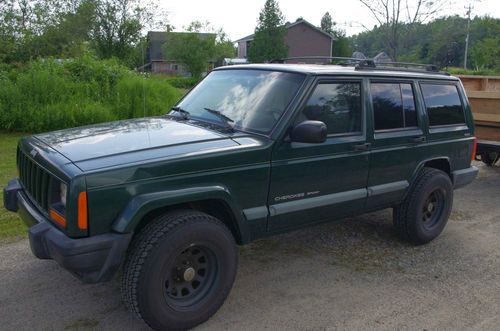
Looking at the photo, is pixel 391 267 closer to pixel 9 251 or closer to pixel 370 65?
pixel 370 65

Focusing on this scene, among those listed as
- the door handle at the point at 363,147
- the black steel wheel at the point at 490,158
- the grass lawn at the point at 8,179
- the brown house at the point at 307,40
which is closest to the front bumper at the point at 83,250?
the grass lawn at the point at 8,179

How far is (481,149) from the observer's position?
25.3 ft

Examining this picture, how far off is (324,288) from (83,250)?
6.90 feet

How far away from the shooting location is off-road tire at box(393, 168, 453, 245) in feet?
16.2

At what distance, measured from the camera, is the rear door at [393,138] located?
4484 millimetres

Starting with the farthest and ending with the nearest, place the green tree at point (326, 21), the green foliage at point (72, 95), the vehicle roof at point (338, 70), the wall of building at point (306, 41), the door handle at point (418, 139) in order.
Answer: the green tree at point (326, 21) → the wall of building at point (306, 41) → the green foliage at point (72, 95) → the door handle at point (418, 139) → the vehicle roof at point (338, 70)

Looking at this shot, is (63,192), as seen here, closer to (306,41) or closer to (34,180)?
(34,180)

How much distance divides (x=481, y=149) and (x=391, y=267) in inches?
162

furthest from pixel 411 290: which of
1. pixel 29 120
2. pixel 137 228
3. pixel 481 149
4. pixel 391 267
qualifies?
pixel 29 120

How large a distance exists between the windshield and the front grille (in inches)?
55.7

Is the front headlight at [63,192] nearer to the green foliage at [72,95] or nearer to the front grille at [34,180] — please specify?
the front grille at [34,180]

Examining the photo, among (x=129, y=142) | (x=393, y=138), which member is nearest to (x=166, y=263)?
(x=129, y=142)

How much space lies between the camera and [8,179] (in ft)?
22.5

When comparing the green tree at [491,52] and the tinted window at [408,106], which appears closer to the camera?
the tinted window at [408,106]
